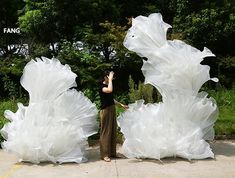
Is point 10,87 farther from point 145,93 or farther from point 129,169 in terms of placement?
point 129,169

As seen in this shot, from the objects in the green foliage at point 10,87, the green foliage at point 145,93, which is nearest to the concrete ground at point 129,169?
the green foliage at point 145,93

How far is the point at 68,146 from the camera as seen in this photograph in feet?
34.1

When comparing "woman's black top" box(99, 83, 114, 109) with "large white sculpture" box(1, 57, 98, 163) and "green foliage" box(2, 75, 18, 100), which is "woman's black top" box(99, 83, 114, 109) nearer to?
"large white sculpture" box(1, 57, 98, 163)

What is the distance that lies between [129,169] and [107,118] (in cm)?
129

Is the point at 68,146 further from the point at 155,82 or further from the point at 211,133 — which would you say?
the point at 211,133

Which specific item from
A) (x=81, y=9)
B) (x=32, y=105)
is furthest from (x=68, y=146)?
(x=81, y=9)

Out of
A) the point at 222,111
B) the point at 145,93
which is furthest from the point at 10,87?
the point at 222,111

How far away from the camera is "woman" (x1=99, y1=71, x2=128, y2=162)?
34.1ft

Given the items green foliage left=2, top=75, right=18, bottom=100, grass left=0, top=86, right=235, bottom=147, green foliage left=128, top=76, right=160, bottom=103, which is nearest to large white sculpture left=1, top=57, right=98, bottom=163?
grass left=0, top=86, right=235, bottom=147

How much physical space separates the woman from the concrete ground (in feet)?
0.94

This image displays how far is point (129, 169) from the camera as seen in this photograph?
381 inches

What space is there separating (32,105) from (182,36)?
954cm

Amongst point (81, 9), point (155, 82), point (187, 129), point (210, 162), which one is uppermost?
point (81, 9)

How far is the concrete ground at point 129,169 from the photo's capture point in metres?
9.28
